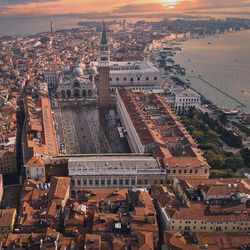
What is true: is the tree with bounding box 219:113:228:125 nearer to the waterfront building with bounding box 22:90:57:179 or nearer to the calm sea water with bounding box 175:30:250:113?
the calm sea water with bounding box 175:30:250:113

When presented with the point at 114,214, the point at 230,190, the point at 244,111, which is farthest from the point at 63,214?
the point at 244,111

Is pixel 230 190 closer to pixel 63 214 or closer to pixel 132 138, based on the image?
pixel 63 214

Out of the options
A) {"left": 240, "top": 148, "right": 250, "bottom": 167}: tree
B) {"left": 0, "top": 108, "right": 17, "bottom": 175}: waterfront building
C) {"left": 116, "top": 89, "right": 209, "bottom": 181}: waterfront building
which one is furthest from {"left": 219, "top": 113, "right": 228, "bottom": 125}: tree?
{"left": 0, "top": 108, "right": 17, "bottom": 175}: waterfront building

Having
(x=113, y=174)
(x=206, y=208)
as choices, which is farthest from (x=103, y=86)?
(x=206, y=208)

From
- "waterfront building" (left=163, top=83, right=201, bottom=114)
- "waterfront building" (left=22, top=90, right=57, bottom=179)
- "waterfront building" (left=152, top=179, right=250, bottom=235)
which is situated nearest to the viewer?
"waterfront building" (left=152, top=179, right=250, bottom=235)

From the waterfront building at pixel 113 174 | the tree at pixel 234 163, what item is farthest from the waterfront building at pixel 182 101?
the waterfront building at pixel 113 174
